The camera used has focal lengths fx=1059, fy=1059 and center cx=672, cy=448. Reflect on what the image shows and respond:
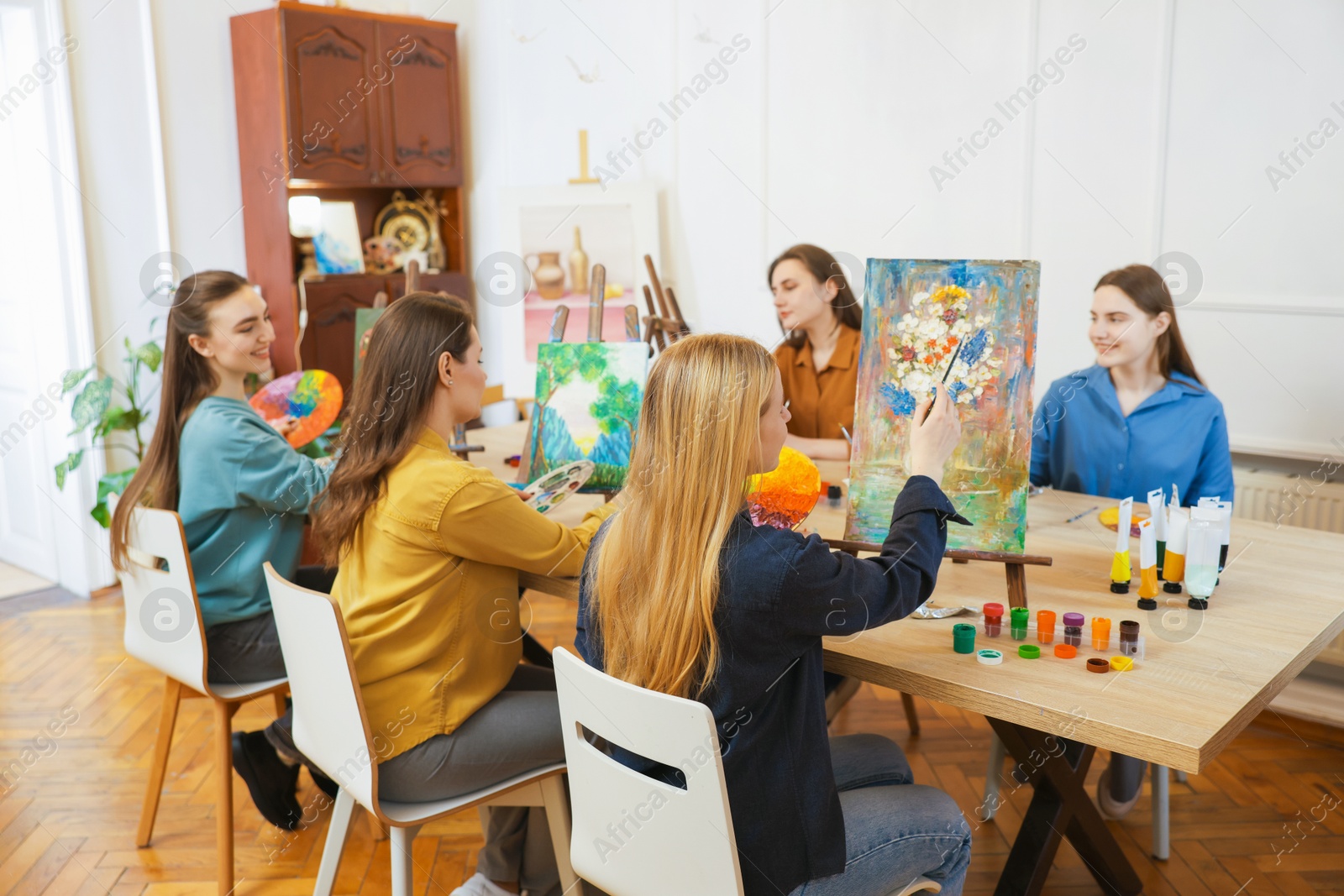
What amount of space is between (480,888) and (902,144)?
3186mm

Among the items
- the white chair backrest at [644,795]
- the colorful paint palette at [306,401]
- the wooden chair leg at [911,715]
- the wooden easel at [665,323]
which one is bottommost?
the wooden chair leg at [911,715]

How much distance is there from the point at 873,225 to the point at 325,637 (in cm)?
318

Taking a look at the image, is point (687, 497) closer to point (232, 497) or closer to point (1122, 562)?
point (1122, 562)

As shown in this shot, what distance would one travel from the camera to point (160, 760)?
2623mm

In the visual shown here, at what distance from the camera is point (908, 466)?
6.59ft

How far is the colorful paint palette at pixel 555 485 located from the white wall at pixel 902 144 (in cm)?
219

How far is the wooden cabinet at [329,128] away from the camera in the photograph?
472cm

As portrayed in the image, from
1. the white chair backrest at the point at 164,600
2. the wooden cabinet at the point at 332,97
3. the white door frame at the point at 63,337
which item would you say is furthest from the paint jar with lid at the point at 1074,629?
the wooden cabinet at the point at 332,97

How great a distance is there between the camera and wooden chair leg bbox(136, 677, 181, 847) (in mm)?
2584

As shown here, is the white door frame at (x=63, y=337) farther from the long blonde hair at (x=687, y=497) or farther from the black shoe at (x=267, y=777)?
the long blonde hair at (x=687, y=497)

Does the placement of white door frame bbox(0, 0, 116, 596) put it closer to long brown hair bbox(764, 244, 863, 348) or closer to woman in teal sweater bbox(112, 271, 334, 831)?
woman in teal sweater bbox(112, 271, 334, 831)

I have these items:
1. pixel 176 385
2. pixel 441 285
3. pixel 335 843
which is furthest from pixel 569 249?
pixel 335 843

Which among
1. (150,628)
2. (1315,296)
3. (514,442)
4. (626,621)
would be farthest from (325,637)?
(1315,296)

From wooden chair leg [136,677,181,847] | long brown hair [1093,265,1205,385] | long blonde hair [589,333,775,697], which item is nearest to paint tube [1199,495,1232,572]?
long brown hair [1093,265,1205,385]
